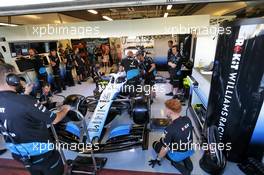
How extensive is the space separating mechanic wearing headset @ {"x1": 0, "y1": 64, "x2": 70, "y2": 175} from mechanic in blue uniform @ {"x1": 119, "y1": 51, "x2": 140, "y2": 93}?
12.0 ft

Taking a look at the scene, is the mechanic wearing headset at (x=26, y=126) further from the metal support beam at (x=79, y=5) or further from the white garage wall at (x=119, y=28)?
the white garage wall at (x=119, y=28)

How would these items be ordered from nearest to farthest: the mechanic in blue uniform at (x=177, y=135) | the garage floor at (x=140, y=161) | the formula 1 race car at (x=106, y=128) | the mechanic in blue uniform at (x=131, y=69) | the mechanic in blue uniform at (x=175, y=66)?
the mechanic in blue uniform at (x=177, y=135) < the garage floor at (x=140, y=161) < the formula 1 race car at (x=106, y=128) < the mechanic in blue uniform at (x=131, y=69) < the mechanic in blue uniform at (x=175, y=66)

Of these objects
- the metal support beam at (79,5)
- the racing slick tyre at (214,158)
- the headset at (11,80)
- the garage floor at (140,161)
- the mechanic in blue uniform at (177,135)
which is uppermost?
the metal support beam at (79,5)

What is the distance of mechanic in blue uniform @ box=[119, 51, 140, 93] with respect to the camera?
5516 millimetres

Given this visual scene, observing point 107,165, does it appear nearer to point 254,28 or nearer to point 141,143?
point 141,143

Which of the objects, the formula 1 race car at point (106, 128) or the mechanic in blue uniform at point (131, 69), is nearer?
the formula 1 race car at point (106, 128)

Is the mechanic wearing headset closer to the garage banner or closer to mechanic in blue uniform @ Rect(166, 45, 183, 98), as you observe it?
the garage banner

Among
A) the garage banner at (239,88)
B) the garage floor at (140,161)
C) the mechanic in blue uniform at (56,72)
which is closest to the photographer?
the garage banner at (239,88)

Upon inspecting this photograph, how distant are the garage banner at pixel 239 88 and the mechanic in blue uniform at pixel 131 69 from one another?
289 centimetres

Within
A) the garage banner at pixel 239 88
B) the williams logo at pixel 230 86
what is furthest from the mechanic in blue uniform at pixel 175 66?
the williams logo at pixel 230 86

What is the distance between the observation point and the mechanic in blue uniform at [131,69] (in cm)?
552

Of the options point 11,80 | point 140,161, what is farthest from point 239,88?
point 11,80

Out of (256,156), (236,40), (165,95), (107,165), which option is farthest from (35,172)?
(165,95)

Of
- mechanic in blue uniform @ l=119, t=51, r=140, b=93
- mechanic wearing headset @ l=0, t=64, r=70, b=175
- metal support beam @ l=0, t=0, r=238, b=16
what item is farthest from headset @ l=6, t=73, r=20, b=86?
mechanic in blue uniform @ l=119, t=51, r=140, b=93
